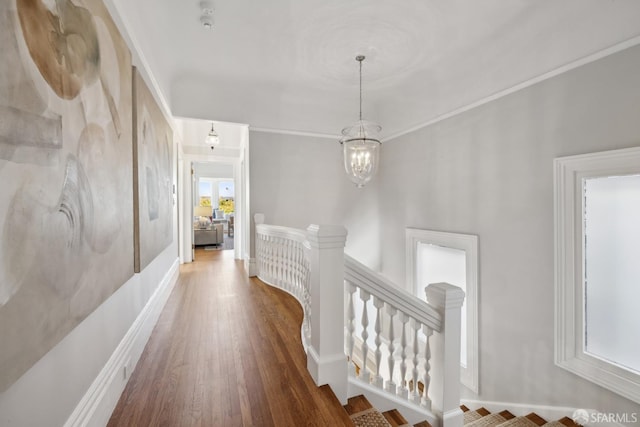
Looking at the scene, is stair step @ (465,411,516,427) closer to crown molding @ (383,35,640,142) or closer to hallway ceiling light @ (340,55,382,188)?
hallway ceiling light @ (340,55,382,188)

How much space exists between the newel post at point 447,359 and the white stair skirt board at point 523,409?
1531 mm

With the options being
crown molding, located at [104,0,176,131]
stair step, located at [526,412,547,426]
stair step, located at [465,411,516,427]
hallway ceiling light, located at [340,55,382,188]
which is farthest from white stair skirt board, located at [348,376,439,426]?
crown molding, located at [104,0,176,131]

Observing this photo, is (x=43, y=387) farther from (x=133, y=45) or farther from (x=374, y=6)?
(x=374, y=6)

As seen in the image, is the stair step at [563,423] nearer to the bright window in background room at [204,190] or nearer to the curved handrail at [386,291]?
the curved handrail at [386,291]

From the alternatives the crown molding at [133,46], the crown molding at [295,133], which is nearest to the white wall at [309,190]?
the crown molding at [295,133]

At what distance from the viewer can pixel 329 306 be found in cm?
165

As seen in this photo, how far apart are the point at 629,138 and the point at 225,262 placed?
585 centimetres

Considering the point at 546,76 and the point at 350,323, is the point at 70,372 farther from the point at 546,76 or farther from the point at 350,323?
the point at 546,76

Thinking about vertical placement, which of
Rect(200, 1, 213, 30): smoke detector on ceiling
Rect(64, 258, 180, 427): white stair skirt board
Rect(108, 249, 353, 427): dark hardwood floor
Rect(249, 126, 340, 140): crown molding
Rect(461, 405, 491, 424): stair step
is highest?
Rect(200, 1, 213, 30): smoke detector on ceiling

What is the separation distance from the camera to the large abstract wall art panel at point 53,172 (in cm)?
75

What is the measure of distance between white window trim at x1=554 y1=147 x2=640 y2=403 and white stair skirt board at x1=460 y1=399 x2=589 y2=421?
0.42 meters

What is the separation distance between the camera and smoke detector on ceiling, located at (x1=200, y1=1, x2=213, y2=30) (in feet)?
7.95

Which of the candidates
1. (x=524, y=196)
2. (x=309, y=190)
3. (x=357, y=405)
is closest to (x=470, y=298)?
(x=524, y=196)

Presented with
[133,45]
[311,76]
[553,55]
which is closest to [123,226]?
[133,45]
